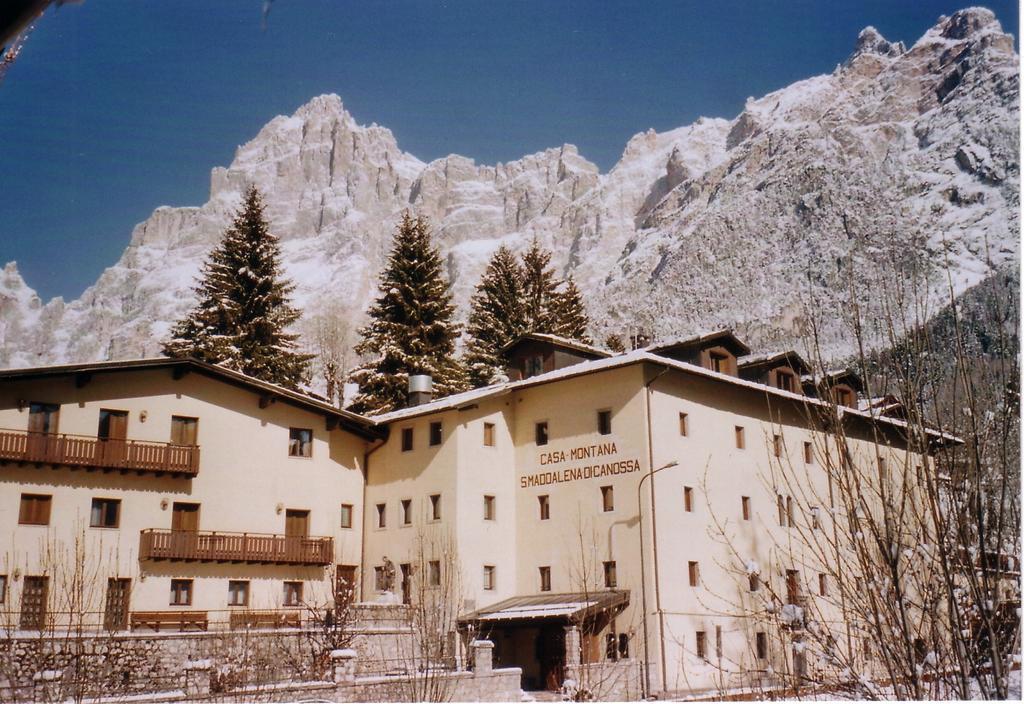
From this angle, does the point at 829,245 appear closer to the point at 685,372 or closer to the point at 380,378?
the point at 685,372

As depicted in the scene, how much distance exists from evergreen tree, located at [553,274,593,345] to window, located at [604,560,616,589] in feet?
51.5

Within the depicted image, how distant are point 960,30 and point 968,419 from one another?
31.6 ft

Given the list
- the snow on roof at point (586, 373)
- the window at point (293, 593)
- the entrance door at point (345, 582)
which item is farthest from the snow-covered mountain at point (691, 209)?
the entrance door at point (345, 582)

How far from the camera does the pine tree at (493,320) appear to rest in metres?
33.9

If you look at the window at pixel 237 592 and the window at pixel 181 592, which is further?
the window at pixel 237 592

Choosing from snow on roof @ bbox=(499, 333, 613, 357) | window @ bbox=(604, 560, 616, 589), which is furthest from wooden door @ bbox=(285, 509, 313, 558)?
snow on roof @ bbox=(499, 333, 613, 357)

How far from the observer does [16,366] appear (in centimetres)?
1884

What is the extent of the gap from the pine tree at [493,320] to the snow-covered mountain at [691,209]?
138 inches

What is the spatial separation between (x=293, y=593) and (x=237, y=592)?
4.04ft

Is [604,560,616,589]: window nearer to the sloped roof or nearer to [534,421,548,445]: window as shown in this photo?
[534,421,548,445]: window

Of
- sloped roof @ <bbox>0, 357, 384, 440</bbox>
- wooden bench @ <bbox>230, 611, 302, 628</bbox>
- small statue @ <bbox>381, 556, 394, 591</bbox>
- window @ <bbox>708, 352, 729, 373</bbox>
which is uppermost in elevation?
window @ <bbox>708, 352, 729, 373</bbox>

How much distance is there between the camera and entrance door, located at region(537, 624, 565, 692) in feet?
65.7

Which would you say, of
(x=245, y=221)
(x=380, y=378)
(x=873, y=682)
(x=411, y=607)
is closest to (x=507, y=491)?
(x=411, y=607)

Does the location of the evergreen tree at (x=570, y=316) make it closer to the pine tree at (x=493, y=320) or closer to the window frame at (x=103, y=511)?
the pine tree at (x=493, y=320)
